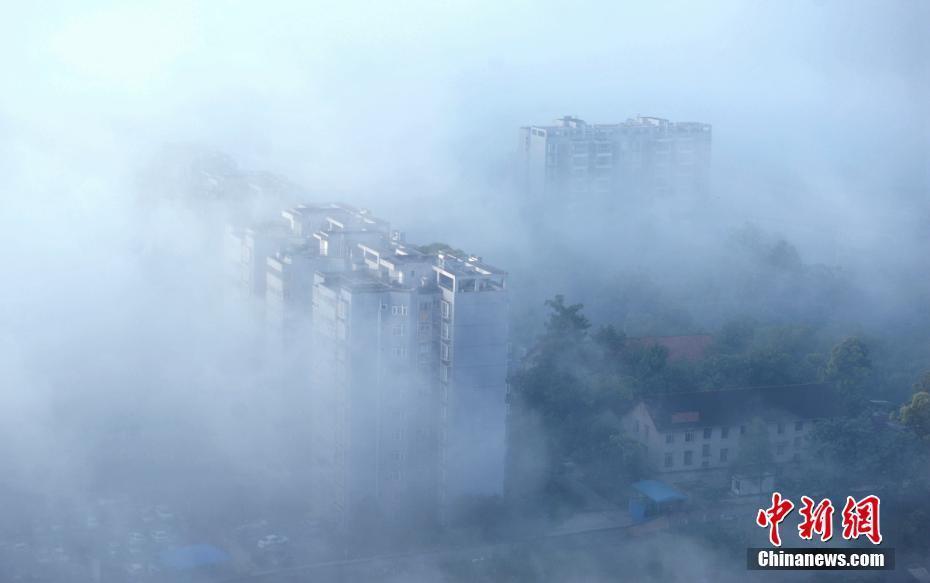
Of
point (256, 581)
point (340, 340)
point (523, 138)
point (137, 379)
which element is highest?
point (523, 138)

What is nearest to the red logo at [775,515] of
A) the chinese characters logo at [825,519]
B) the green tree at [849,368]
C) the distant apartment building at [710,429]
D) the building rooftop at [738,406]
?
the chinese characters logo at [825,519]

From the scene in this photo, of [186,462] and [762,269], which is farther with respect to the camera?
[762,269]

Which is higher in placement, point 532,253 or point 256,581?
point 532,253

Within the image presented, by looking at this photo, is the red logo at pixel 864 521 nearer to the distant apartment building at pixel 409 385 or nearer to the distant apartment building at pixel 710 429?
the distant apartment building at pixel 710 429

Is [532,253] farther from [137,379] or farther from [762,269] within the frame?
[137,379]

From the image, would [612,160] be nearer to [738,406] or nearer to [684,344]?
[684,344]

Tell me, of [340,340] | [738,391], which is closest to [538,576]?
[340,340]
